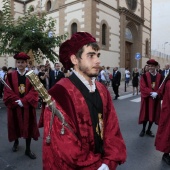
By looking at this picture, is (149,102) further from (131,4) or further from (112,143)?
(131,4)

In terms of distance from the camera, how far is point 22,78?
14.6 ft

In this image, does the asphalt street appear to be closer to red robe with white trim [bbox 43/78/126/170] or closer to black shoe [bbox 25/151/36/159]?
black shoe [bbox 25/151/36/159]

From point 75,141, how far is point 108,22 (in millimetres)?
19817

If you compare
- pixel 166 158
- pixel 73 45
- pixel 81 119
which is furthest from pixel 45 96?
pixel 166 158

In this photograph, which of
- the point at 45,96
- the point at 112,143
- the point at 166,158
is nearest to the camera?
the point at 45,96

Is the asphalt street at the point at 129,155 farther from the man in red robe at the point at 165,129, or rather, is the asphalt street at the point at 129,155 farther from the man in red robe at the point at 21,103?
the man in red robe at the point at 165,129

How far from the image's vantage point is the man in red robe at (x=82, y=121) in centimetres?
186

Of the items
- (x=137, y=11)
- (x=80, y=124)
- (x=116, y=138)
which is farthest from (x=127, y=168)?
(x=137, y=11)

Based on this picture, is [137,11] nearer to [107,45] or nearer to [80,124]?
[107,45]

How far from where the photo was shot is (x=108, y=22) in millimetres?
20719

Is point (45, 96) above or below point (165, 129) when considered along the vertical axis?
above

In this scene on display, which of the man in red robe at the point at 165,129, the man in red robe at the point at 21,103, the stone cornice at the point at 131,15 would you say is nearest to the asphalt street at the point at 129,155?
the man in red robe at the point at 21,103

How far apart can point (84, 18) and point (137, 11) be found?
948 cm

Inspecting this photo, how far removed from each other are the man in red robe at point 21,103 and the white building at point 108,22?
14.7m
